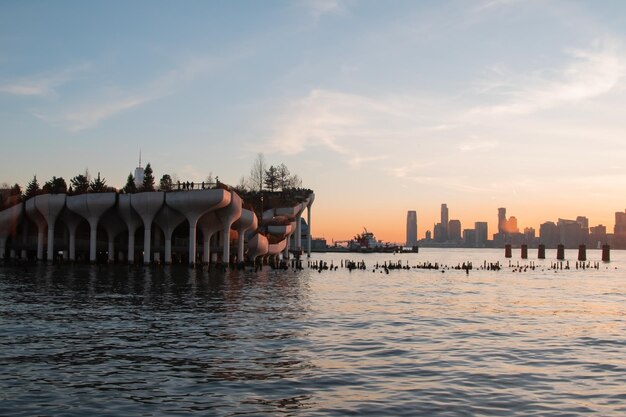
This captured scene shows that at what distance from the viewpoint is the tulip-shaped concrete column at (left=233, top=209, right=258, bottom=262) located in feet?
335

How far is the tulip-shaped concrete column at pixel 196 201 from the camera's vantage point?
8562 centimetres

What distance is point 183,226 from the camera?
11019cm

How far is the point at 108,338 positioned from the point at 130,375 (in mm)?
8567

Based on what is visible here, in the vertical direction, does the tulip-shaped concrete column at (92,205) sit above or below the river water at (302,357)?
above

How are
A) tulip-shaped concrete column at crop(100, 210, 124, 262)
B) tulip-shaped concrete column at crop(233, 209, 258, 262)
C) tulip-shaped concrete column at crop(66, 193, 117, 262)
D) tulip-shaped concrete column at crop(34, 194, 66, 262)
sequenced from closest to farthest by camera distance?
tulip-shaped concrete column at crop(66, 193, 117, 262) → tulip-shaped concrete column at crop(34, 194, 66, 262) → tulip-shaped concrete column at crop(100, 210, 124, 262) → tulip-shaped concrete column at crop(233, 209, 258, 262)

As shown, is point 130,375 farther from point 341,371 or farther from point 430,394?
point 430,394

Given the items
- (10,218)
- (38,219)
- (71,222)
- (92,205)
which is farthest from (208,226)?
(10,218)

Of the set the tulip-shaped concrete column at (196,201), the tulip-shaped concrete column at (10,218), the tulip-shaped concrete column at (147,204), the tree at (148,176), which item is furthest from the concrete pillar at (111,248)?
the tree at (148,176)

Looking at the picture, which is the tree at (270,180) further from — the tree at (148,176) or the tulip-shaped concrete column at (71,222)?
the tulip-shaped concrete column at (71,222)

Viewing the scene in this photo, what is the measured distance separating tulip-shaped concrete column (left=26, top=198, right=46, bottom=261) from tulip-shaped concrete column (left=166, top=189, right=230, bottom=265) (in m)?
24.8

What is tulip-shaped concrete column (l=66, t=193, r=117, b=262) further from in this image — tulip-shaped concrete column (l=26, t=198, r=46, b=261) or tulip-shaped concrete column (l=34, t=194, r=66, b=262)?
tulip-shaped concrete column (l=26, t=198, r=46, b=261)

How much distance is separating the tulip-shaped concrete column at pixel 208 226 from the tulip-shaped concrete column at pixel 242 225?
4085mm

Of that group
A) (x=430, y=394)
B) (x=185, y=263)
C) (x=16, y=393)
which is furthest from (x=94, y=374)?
(x=185, y=263)

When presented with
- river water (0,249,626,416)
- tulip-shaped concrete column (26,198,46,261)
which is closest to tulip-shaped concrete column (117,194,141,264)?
tulip-shaped concrete column (26,198,46,261)
